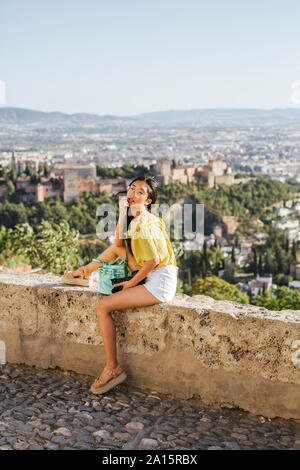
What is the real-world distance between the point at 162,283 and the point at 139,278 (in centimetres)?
9

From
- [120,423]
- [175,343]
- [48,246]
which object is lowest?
[48,246]

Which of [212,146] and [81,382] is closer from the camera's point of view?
[81,382]

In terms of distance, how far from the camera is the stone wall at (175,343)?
197 centimetres

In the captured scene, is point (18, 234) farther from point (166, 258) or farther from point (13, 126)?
point (13, 126)

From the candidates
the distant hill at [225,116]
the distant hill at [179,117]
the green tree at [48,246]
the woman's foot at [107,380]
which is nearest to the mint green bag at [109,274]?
the woman's foot at [107,380]

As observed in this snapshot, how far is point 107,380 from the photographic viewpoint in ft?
7.29

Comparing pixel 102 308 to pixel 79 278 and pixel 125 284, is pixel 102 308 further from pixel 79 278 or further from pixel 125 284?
pixel 79 278

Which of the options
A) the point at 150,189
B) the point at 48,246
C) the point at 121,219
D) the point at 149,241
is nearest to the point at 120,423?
the point at 149,241

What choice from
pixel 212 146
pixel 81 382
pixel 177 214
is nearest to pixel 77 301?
pixel 81 382

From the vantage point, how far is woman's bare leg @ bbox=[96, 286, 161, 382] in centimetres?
216

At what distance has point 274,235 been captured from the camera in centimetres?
Answer: 4928

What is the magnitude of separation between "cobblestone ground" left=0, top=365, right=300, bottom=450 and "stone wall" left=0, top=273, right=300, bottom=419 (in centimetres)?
6

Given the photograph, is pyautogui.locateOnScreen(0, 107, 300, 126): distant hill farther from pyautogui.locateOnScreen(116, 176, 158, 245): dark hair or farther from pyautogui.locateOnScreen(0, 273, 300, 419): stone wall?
pyautogui.locateOnScreen(116, 176, 158, 245): dark hair

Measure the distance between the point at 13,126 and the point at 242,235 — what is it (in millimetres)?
38994
